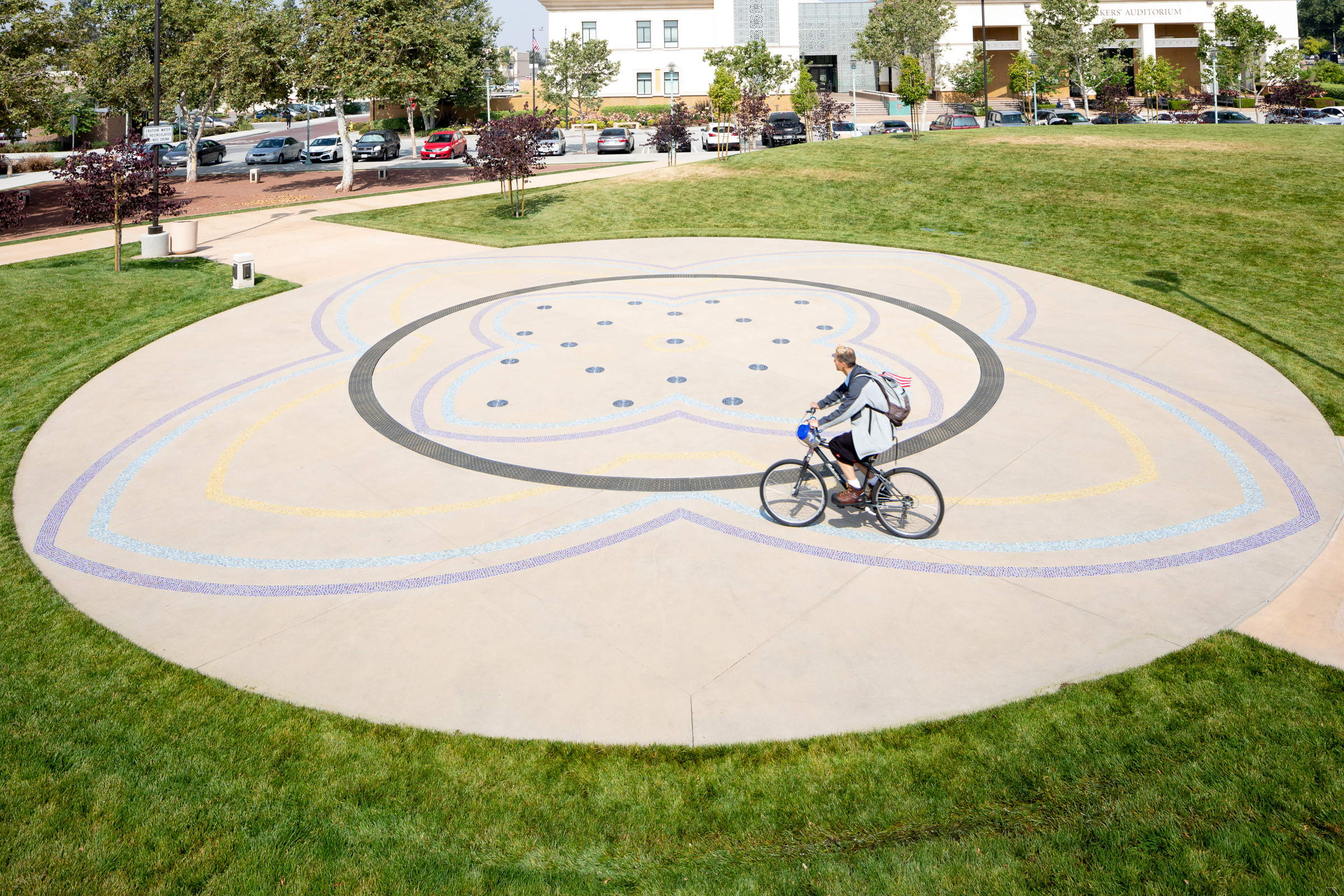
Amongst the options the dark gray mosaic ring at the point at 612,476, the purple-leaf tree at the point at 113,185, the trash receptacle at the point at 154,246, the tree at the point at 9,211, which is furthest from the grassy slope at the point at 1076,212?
the tree at the point at 9,211

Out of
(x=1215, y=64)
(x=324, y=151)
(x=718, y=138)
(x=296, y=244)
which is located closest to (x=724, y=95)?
(x=718, y=138)

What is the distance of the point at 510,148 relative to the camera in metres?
26.5

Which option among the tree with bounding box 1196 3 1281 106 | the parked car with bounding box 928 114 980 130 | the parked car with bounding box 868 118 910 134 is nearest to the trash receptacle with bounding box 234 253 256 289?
the parked car with bounding box 868 118 910 134

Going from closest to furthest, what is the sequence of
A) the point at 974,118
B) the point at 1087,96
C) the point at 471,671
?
the point at 471,671, the point at 974,118, the point at 1087,96

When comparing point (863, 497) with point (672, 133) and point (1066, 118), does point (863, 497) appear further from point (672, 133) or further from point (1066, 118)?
point (1066, 118)

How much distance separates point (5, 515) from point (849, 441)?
355 inches

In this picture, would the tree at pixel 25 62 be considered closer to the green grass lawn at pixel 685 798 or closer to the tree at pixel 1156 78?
the green grass lawn at pixel 685 798

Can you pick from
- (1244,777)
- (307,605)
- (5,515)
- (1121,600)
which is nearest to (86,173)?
(5,515)

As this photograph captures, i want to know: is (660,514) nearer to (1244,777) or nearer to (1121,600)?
(1121,600)

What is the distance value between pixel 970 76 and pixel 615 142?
39.2 meters

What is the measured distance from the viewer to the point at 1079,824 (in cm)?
532

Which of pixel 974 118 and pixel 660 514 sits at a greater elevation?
pixel 974 118

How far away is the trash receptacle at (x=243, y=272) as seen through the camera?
19.5 metres

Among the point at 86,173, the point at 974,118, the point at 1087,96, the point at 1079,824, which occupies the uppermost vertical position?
the point at 1087,96
